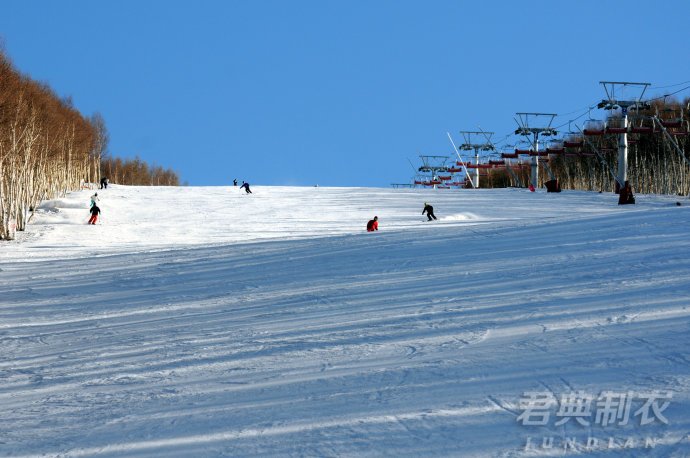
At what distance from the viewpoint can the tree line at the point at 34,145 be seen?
32.0 meters

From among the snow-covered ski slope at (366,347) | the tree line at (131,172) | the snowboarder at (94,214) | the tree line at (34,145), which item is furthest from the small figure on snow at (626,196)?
the tree line at (131,172)

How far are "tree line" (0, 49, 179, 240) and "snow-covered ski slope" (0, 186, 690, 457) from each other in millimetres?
15090

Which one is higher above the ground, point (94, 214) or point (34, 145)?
point (34, 145)

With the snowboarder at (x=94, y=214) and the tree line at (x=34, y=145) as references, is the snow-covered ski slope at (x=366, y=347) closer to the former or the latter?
the tree line at (x=34, y=145)

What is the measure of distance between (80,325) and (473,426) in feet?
24.4

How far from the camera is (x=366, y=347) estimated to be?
866 centimetres

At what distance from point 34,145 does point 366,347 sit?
38.1 m

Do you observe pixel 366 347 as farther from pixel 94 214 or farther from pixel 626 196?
pixel 626 196

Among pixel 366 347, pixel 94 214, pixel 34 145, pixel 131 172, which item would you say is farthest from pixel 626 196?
pixel 131 172

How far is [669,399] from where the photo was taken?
6.30 m

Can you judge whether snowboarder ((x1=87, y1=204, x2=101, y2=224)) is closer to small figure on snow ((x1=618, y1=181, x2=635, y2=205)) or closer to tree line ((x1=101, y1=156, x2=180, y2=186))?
small figure on snow ((x1=618, y1=181, x2=635, y2=205))

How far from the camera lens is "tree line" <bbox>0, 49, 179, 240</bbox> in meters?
32.0

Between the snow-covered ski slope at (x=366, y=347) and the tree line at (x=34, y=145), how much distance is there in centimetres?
1509

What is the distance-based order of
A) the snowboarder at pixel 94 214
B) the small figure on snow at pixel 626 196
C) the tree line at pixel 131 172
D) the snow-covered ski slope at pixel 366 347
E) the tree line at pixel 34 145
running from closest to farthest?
the snow-covered ski slope at pixel 366 347
the tree line at pixel 34 145
the snowboarder at pixel 94 214
the small figure on snow at pixel 626 196
the tree line at pixel 131 172
